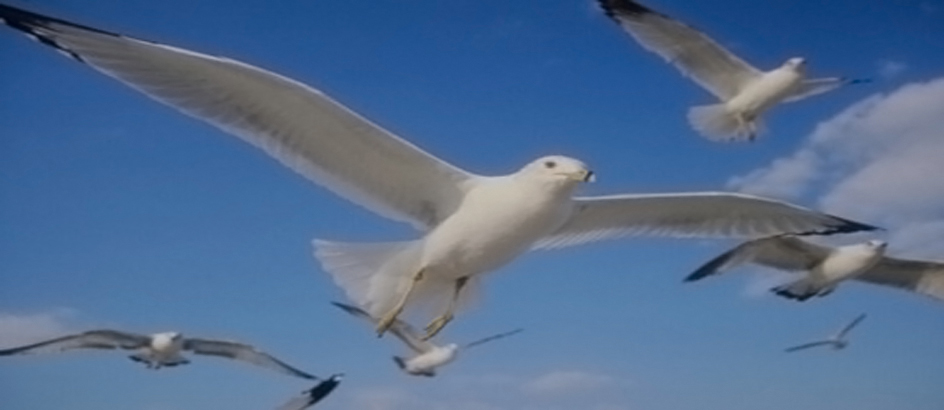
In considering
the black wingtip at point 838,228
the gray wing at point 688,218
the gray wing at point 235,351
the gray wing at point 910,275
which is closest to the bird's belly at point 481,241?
the gray wing at point 688,218

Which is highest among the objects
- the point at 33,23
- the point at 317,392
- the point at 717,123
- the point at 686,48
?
the point at 686,48

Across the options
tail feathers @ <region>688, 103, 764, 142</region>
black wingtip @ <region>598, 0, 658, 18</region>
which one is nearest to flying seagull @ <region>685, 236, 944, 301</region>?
tail feathers @ <region>688, 103, 764, 142</region>

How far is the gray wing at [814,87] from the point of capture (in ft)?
8.16

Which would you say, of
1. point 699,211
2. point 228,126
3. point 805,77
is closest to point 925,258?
point 805,77

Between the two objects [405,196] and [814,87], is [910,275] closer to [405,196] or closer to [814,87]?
[814,87]

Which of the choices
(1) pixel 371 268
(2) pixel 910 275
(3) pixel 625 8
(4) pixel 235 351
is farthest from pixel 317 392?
(2) pixel 910 275

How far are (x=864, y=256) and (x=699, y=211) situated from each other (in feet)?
1.88

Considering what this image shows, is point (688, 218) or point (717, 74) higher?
point (717, 74)

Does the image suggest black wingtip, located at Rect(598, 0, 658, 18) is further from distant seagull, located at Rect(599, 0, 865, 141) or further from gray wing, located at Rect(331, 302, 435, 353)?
gray wing, located at Rect(331, 302, 435, 353)

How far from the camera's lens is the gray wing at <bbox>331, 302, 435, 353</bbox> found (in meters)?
2.22

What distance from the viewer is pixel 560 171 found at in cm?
189

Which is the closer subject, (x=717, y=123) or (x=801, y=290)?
(x=717, y=123)

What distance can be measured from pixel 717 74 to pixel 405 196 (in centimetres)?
73

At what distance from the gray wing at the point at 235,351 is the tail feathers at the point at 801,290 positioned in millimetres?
951
